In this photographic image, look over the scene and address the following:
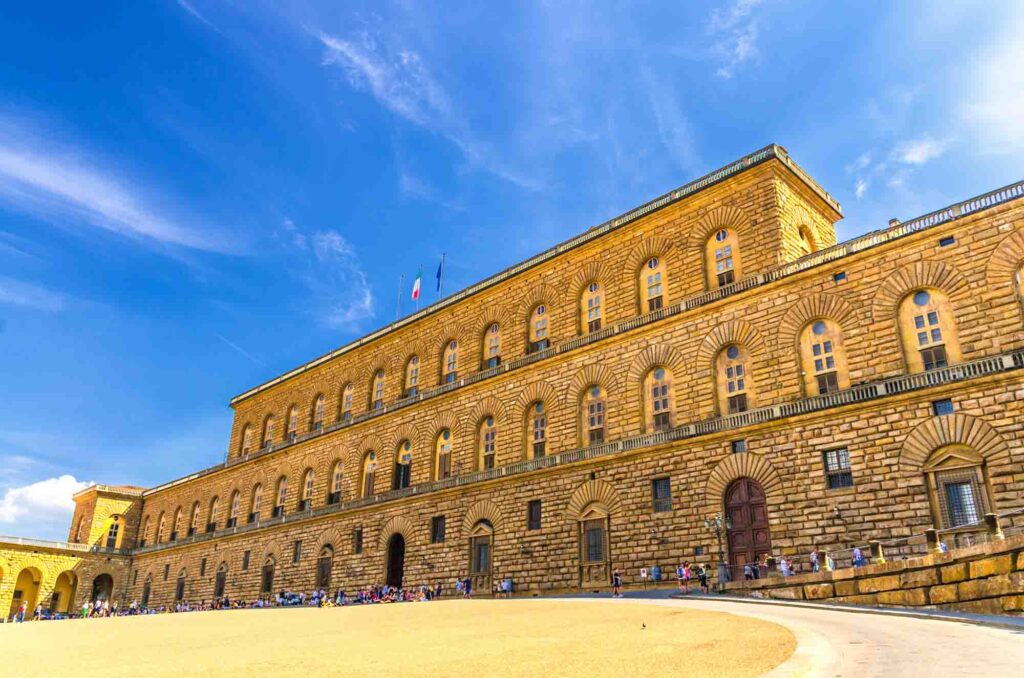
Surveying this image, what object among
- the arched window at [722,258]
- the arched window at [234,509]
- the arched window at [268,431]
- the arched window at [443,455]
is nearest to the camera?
the arched window at [722,258]

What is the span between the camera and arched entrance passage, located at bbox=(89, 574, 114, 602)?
55.6m

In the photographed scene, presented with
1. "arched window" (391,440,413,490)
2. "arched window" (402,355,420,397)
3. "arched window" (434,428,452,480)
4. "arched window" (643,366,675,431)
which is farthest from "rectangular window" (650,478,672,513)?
"arched window" (402,355,420,397)

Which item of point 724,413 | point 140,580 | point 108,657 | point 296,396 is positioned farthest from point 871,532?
point 140,580

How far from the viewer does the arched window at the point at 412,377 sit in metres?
37.7

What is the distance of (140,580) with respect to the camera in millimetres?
54375

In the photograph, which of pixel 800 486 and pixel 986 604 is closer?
pixel 986 604

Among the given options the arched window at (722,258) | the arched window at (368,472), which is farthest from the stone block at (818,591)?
the arched window at (368,472)

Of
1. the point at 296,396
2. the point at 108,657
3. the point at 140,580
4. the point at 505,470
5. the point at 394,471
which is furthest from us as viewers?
the point at 140,580

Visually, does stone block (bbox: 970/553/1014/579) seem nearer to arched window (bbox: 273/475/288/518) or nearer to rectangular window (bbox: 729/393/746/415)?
rectangular window (bbox: 729/393/746/415)

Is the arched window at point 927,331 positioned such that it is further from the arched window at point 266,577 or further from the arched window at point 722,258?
the arched window at point 266,577

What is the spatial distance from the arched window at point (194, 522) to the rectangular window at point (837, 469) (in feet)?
137

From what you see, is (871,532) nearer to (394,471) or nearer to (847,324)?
(847,324)

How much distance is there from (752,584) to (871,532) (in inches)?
135

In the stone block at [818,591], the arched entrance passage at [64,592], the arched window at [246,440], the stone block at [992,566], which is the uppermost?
the arched window at [246,440]
